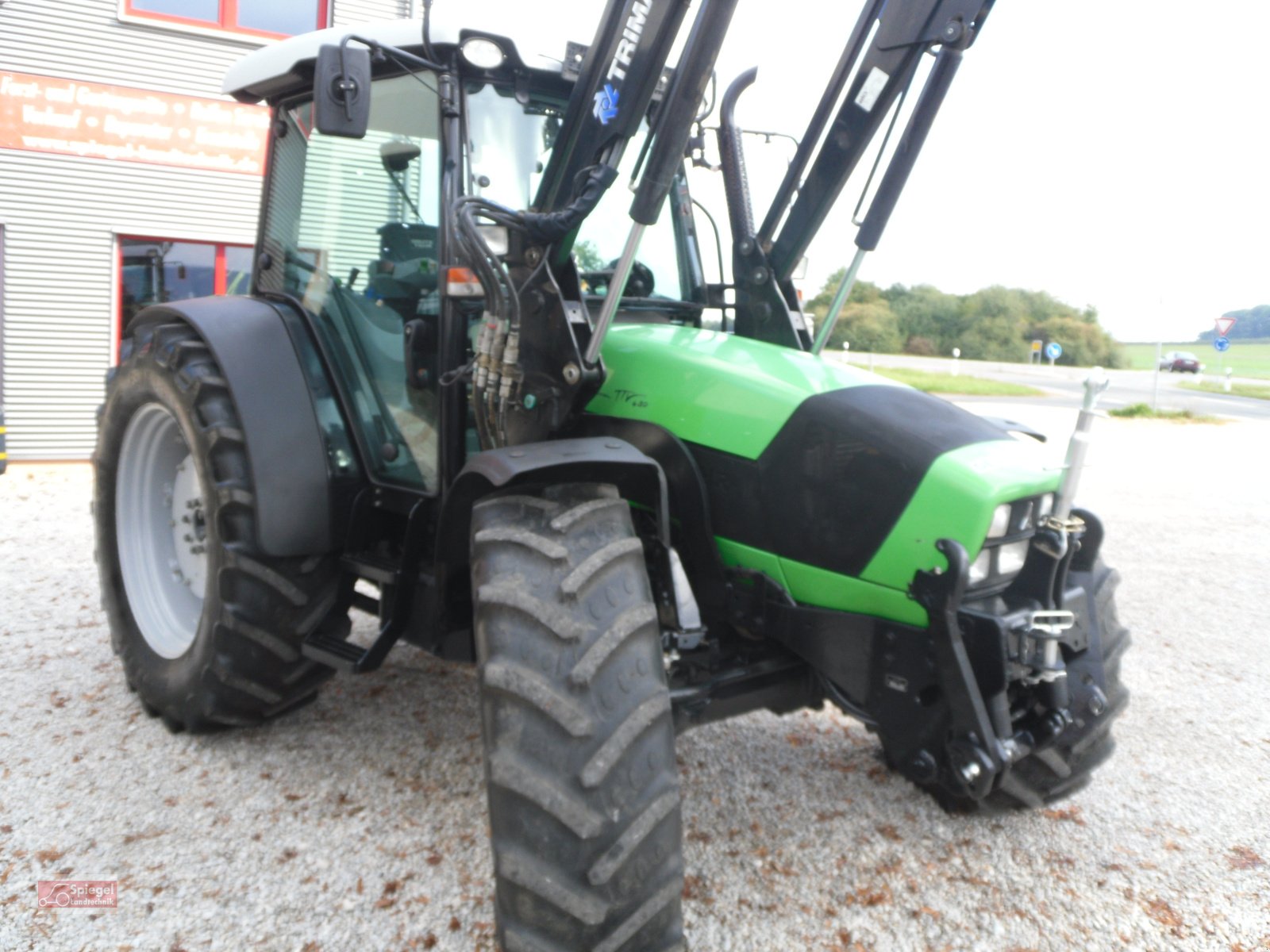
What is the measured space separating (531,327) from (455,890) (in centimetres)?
157

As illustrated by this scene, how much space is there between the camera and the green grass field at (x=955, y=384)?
1096 inches

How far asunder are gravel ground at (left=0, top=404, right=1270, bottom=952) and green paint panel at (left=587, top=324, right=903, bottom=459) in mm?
1266

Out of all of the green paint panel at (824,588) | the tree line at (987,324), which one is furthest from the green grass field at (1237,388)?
the green paint panel at (824,588)

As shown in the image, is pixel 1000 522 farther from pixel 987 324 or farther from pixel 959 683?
pixel 987 324

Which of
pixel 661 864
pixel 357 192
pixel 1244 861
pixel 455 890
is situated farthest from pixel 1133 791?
pixel 357 192

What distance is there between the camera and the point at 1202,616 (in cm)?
600

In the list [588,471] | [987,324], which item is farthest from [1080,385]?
[588,471]

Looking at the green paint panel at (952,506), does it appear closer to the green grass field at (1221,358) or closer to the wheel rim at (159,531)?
the wheel rim at (159,531)

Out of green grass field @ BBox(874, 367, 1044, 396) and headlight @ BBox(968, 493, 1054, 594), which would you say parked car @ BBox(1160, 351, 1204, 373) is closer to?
green grass field @ BBox(874, 367, 1044, 396)

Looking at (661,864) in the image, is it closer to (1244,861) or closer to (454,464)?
(454,464)

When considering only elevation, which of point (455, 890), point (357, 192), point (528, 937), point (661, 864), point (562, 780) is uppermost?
point (357, 192)

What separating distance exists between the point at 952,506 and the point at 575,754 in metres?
1.08

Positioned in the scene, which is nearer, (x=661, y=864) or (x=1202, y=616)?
(x=661, y=864)

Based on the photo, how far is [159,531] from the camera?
404 cm
